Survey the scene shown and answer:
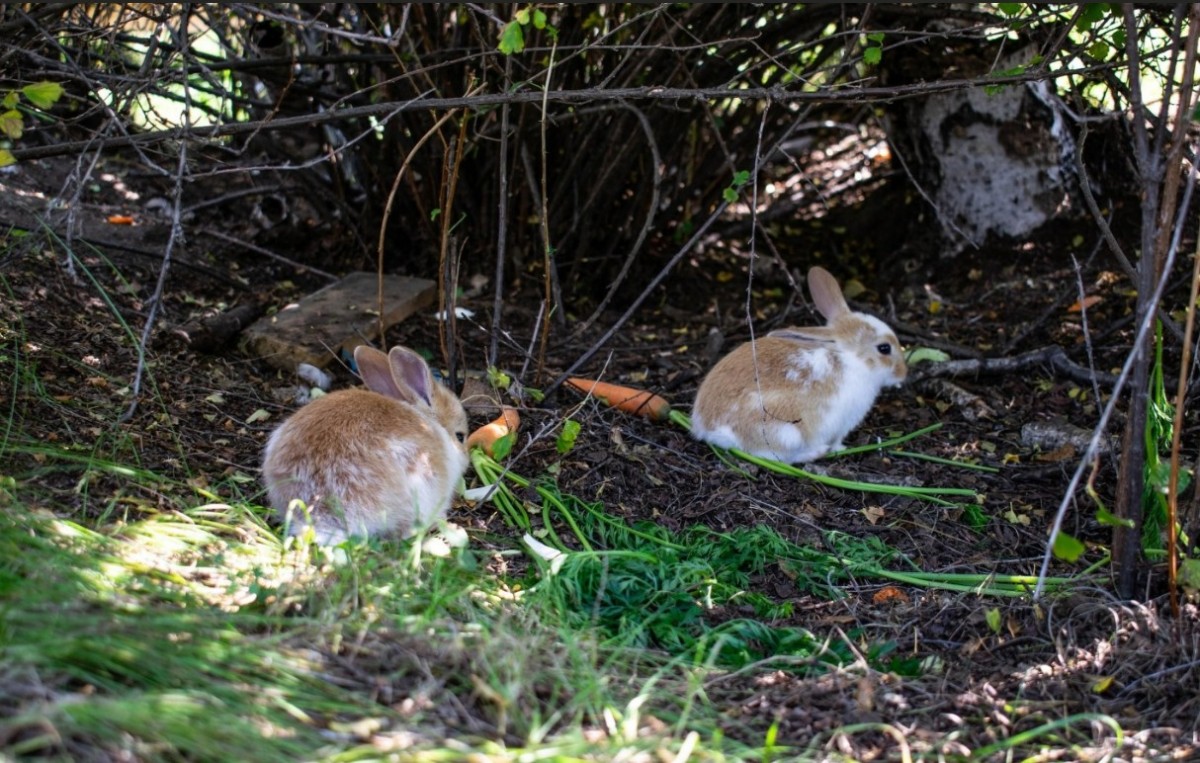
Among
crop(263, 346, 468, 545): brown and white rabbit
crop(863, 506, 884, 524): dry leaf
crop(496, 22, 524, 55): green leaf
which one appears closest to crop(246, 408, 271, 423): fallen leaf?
crop(263, 346, 468, 545): brown and white rabbit

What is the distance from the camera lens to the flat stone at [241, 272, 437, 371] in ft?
17.7

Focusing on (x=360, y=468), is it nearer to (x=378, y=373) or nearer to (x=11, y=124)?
(x=378, y=373)

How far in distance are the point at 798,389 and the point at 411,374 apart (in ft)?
5.32

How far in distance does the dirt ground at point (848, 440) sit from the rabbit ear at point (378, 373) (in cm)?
52

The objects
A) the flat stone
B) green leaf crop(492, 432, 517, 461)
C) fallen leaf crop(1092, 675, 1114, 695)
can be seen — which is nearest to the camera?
fallen leaf crop(1092, 675, 1114, 695)

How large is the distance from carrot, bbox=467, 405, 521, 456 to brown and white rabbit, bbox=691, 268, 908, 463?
796mm

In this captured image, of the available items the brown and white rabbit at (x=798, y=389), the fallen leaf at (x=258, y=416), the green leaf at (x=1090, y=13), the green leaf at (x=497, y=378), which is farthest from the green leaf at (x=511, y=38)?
the fallen leaf at (x=258, y=416)

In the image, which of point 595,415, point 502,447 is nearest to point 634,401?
point 595,415

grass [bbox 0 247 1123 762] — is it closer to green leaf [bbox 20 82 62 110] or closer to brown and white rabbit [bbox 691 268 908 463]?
brown and white rabbit [bbox 691 268 908 463]

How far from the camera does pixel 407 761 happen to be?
2527 millimetres

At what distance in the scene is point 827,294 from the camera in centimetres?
544

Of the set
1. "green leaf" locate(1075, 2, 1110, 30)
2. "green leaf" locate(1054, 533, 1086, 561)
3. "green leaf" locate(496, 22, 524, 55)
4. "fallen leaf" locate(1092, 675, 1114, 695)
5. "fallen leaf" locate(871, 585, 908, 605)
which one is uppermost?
"green leaf" locate(1075, 2, 1110, 30)

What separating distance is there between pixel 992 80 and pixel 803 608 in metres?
1.93

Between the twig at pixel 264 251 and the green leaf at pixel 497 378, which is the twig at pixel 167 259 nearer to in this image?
the green leaf at pixel 497 378
